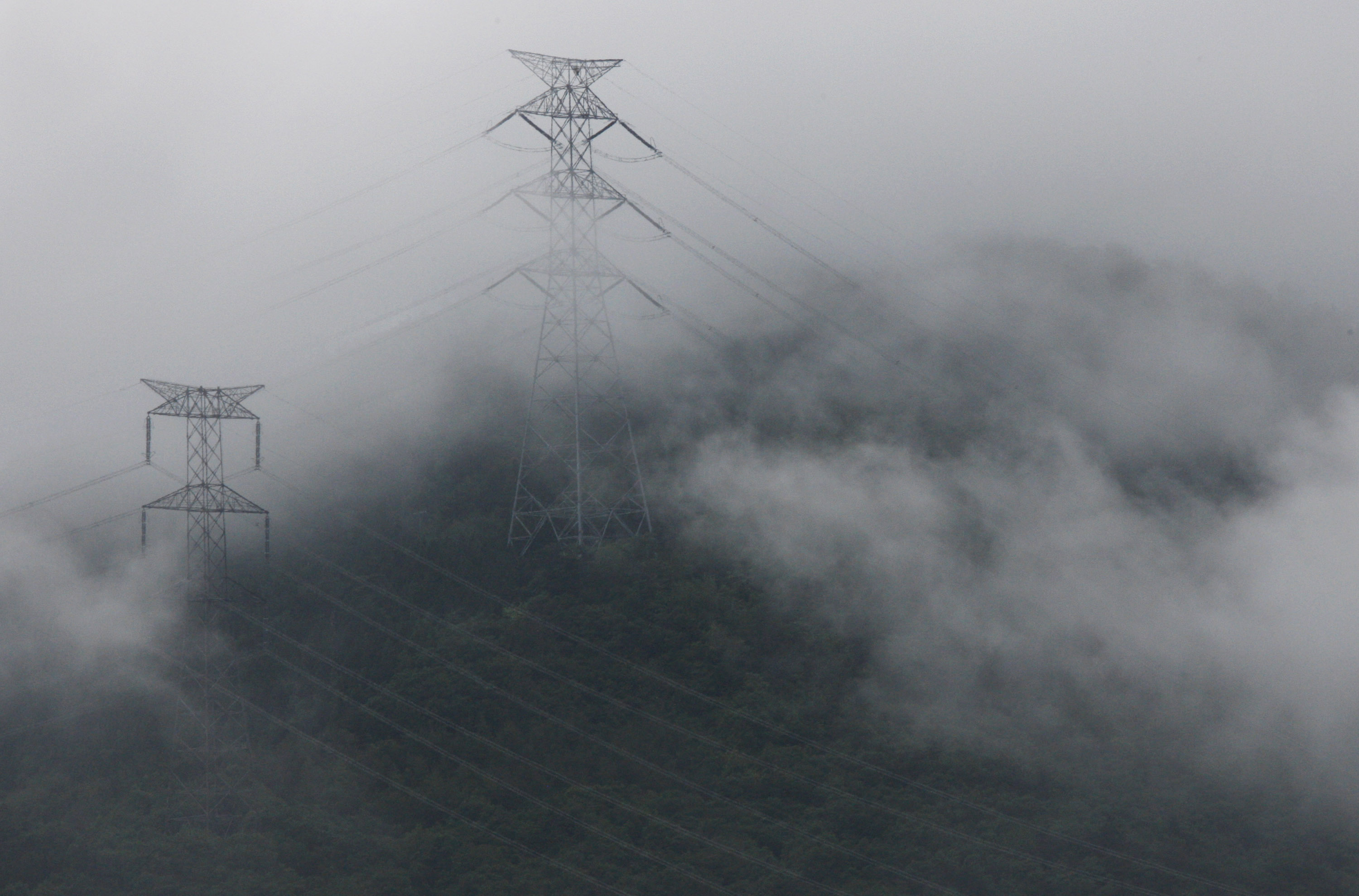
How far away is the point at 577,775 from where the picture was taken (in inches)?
2630

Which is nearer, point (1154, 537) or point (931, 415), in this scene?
point (1154, 537)

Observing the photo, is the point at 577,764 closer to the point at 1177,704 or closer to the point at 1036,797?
the point at 1036,797

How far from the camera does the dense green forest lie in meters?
60.8

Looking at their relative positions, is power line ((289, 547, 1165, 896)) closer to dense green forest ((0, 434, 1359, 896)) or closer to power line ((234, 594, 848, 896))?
dense green forest ((0, 434, 1359, 896))

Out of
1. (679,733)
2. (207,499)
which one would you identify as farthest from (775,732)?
(207,499)

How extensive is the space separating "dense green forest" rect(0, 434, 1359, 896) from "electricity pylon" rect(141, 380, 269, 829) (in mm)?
969

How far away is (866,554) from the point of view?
3142 inches

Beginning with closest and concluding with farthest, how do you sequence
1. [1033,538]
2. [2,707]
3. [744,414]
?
[2,707]
[1033,538]
[744,414]

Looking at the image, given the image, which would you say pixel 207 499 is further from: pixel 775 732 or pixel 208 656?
Answer: pixel 775 732

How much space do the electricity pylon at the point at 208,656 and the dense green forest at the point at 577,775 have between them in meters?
0.97

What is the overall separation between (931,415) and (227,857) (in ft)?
154

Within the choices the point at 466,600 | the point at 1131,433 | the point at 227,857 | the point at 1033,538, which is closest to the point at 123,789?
the point at 227,857

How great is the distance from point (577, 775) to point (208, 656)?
15.6 metres

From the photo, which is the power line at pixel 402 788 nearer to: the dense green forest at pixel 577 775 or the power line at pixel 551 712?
the dense green forest at pixel 577 775
